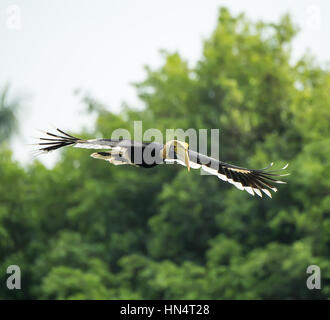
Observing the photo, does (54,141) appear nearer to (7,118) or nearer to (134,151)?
(134,151)

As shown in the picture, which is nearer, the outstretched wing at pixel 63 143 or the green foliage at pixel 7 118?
the outstretched wing at pixel 63 143

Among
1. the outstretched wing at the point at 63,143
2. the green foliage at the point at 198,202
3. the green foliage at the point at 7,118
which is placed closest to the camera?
the outstretched wing at the point at 63,143

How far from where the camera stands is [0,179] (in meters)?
28.6

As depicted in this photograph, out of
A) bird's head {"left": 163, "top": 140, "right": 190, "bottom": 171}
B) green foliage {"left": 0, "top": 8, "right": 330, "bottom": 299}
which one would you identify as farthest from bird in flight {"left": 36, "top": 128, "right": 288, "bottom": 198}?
green foliage {"left": 0, "top": 8, "right": 330, "bottom": 299}

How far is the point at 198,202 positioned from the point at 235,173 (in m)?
13.8

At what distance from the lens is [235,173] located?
10922mm

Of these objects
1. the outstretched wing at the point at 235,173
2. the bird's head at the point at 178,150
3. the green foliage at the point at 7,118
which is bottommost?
the outstretched wing at the point at 235,173

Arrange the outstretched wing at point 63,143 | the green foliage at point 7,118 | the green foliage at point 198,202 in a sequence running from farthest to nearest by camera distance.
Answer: the green foliage at point 7,118 → the green foliage at point 198,202 → the outstretched wing at point 63,143

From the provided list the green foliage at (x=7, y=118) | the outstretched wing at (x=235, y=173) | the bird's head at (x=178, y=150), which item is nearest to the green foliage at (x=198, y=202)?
the green foliage at (x=7, y=118)

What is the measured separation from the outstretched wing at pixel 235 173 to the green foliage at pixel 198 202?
9450 millimetres

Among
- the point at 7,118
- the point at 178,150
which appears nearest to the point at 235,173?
the point at 178,150

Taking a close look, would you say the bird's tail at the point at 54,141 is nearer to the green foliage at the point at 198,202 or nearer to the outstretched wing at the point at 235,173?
the outstretched wing at the point at 235,173

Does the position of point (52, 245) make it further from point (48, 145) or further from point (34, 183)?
point (48, 145)

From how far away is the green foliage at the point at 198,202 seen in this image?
69.1 ft
